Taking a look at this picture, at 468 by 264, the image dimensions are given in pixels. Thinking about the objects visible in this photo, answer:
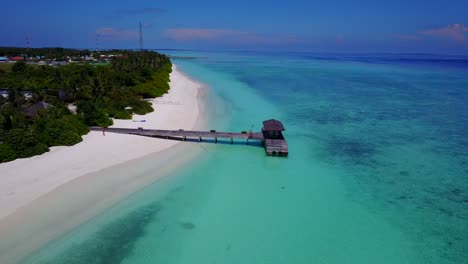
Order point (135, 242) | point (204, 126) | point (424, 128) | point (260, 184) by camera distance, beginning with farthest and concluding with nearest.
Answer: point (424, 128), point (204, 126), point (260, 184), point (135, 242)

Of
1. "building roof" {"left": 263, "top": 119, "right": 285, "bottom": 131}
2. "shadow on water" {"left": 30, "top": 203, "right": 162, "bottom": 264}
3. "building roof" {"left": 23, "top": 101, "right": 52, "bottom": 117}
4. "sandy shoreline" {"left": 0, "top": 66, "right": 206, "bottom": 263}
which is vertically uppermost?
"building roof" {"left": 23, "top": 101, "right": 52, "bottom": 117}

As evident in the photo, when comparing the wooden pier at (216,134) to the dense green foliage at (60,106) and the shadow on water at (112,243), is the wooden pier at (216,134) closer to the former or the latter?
the dense green foliage at (60,106)

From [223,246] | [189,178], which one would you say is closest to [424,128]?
[189,178]

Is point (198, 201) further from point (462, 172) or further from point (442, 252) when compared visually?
point (462, 172)

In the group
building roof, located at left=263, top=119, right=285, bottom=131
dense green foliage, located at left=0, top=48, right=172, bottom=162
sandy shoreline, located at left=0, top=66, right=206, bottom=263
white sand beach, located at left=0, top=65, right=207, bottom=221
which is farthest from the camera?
building roof, located at left=263, top=119, right=285, bottom=131

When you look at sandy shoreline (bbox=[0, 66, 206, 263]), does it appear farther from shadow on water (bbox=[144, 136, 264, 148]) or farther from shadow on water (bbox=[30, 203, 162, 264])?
shadow on water (bbox=[30, 203, 162, 264])

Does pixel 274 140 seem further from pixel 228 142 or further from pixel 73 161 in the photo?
pixel 73 161

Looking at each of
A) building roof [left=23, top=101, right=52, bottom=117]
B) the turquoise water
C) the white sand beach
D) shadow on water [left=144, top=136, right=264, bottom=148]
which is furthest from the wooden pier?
building roof [left=23, top=101, right=52, bottom=117]
